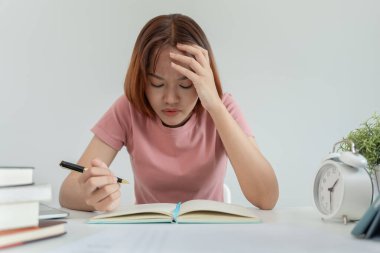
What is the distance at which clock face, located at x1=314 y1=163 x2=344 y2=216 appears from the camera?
3.08 ft

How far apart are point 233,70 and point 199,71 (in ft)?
3.62

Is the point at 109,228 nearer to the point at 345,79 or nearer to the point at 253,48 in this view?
the point at 253,48

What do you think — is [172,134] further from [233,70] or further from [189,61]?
[233,70]

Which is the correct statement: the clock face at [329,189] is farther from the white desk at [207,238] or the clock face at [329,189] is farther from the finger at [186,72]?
the finger at [186,72]

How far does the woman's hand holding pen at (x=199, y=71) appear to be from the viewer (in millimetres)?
1196

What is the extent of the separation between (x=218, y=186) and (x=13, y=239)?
3.00ft

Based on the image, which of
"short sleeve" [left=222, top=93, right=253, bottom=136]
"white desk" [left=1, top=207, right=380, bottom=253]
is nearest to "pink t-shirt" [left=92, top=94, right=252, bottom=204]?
Result: "short sleeve" [left=222, top=93, right=253, bottom=136]

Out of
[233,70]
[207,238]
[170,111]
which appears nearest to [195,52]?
[170,111]

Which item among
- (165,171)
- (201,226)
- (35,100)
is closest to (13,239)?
(201,226)

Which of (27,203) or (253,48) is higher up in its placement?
(253,48)

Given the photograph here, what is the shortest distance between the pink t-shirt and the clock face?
386mm

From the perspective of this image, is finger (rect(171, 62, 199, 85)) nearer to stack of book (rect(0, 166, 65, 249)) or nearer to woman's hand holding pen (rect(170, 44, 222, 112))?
woman's hand holding pen (rect(170, 44, 222, 112))

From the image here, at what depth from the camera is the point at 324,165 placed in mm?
1031

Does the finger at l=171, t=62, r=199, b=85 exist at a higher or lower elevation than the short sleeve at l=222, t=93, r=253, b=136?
higher
